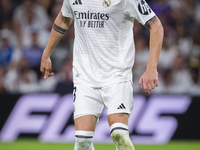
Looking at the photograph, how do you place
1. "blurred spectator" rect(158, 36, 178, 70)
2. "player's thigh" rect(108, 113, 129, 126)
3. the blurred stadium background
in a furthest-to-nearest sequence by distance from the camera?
1. "blurred spectator" rect(158, 36, 178, 70)
2. the blurred stadium background
3. "player's thigh" rect(108, 113, 129, 126)

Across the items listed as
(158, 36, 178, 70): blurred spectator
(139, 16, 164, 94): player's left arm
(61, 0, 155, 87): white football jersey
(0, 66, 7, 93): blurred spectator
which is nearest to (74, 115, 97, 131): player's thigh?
(61, 0, 155, 87): white football jersey

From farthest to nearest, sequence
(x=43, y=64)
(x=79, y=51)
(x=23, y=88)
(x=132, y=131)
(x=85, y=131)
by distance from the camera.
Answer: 1. (x=23, y=88)
2. (x=132, y=131)
3. (x=43, y=64)
4. (x=79, y=51)
5. (x=85, y=131)

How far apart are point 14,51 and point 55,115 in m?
2.30

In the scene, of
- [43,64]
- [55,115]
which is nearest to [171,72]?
[55,115]

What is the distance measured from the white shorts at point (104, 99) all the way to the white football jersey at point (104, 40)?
2.6 inches

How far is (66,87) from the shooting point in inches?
325

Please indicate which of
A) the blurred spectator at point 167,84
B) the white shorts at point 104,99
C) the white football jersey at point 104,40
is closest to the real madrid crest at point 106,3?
the white football jersey at point 104,40

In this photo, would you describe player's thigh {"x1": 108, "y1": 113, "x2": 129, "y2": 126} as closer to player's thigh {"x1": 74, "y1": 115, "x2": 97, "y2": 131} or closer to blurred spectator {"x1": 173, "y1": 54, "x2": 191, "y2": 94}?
player's thigh {"x1": 74, "y1": 115, "x2": 97, "y2": 131}

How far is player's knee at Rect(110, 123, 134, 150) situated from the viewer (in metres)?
3.51

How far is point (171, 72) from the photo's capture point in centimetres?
876

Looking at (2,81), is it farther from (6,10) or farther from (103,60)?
(103,60)

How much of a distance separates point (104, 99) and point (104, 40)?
58 centimetres

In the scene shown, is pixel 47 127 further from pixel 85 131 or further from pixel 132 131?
pixel 85 131

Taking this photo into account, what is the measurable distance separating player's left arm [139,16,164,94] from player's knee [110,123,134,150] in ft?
1.49
